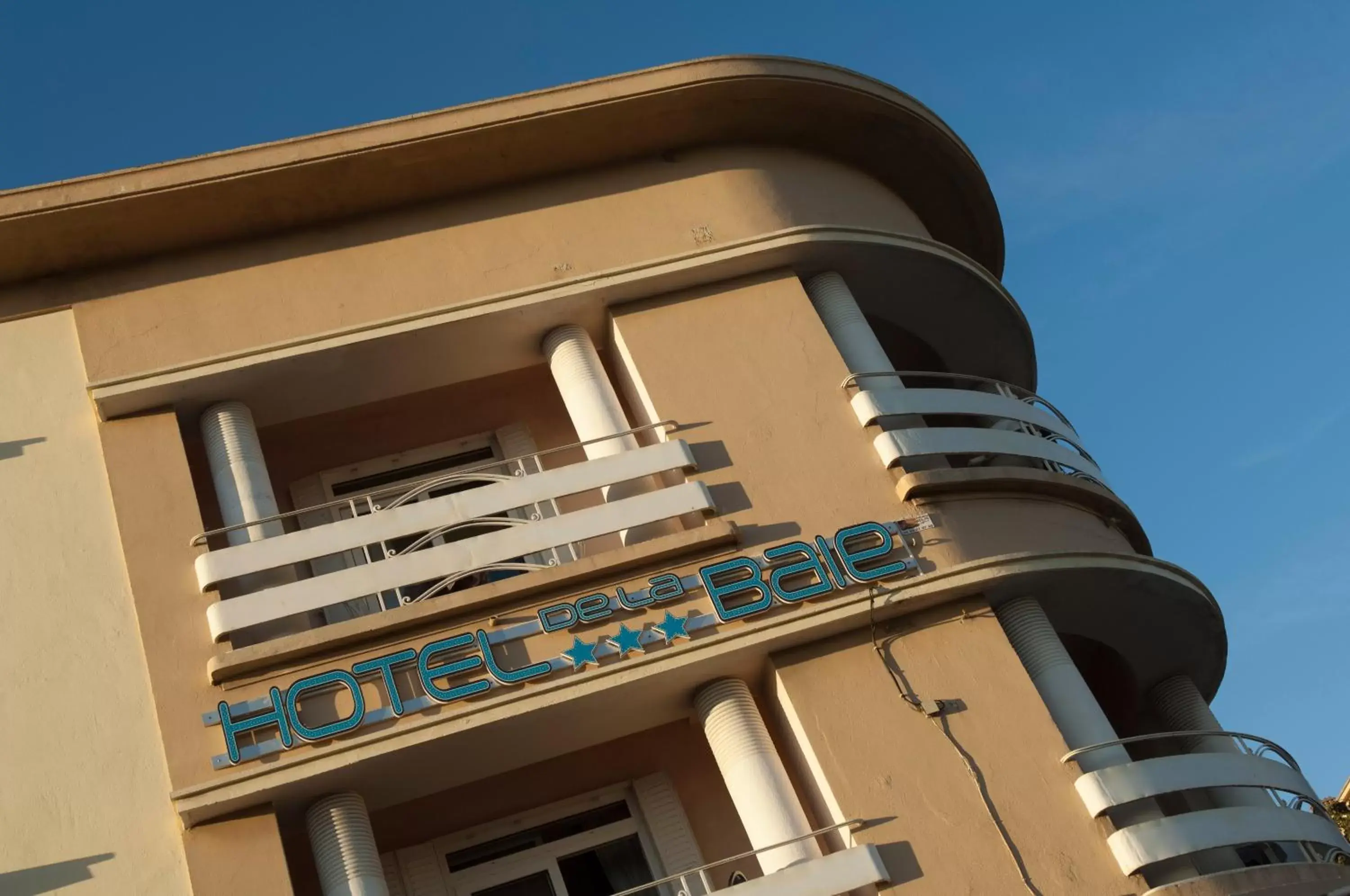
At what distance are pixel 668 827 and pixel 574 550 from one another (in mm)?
2817

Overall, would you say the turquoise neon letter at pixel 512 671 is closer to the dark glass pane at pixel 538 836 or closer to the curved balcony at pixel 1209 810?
the dark glass pane at pixel 538 836

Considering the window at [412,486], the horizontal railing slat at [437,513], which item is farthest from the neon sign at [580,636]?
the window at [412,486]

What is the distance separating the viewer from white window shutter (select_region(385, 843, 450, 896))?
13625 mm

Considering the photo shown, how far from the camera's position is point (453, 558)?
13.3 meters

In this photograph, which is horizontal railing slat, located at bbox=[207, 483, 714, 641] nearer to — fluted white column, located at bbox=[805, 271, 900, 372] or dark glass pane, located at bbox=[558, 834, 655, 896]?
fluted white column, located at bbox=[805, 271, 900, 372]

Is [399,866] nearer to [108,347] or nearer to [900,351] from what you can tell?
[108,347]

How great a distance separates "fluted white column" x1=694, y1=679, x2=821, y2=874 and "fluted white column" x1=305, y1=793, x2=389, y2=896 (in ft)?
10.1

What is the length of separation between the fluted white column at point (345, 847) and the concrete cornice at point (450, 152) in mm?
6454

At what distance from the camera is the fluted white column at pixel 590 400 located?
570 inches

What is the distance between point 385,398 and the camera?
1582 centimetres

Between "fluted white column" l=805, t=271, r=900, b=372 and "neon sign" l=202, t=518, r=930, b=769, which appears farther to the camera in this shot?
"fluted white column" l=805, t=271, r=900, b=372

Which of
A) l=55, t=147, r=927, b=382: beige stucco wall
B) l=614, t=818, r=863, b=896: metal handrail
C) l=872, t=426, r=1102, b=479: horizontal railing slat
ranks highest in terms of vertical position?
l=55, t=147, r=927, b=382: beige stucco wall

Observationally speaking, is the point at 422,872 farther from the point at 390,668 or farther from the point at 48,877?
the point at 48,877

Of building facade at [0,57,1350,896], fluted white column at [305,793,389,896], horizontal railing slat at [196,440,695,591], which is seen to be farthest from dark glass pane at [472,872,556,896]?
horizontal railing slat at [196,440,695,591]
